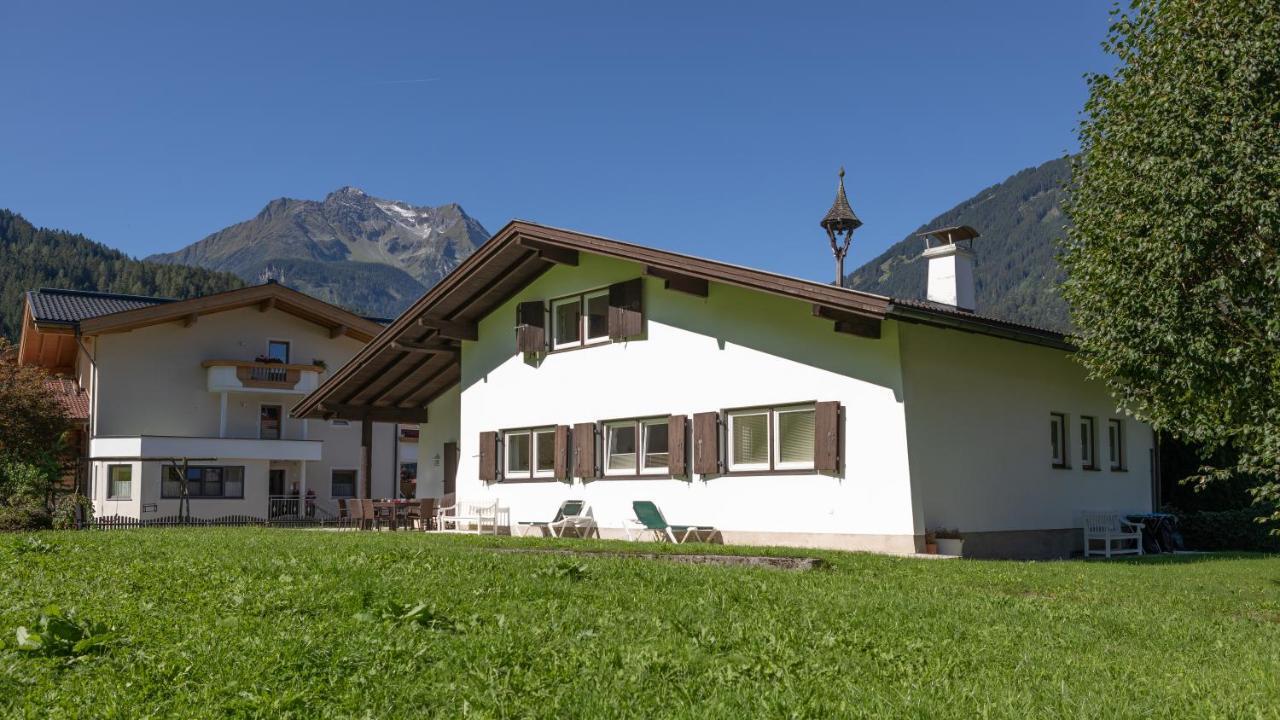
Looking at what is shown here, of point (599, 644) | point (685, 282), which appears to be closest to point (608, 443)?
point (685, 282)

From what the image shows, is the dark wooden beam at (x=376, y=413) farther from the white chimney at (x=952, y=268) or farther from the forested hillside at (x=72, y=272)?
the forested hillside at (x=72, y=272)

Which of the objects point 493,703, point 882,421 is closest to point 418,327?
point 882,421

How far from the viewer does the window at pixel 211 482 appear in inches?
1476

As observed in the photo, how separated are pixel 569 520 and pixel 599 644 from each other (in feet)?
41.4

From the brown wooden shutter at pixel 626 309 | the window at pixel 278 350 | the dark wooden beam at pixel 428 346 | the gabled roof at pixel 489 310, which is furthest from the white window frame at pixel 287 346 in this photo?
the brown wooden shutter at pixel 626 309

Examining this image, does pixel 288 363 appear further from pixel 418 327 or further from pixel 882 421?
pixel 882 421

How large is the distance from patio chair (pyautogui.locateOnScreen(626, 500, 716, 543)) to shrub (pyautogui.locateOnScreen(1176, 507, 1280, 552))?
9.81 metres

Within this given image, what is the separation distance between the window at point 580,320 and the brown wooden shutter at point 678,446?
2380mm

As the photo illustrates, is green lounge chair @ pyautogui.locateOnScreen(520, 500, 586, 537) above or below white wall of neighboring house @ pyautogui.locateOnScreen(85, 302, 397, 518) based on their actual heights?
below

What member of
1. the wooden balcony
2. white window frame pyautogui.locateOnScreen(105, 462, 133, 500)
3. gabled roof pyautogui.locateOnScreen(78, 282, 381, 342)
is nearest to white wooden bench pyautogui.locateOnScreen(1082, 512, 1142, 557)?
gabled roof pyautogui.locateOnScreen(78, 282, 381, 342)

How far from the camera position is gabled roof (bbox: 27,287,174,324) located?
1501 inches

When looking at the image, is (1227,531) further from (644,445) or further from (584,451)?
(584,451)

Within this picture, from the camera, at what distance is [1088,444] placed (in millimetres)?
19766

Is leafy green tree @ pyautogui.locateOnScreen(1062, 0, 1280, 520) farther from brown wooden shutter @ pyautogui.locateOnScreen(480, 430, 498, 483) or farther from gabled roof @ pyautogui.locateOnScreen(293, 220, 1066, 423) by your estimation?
brown wooden shutter @ pyautogui.locateOnScreen(480, 430, 498, 483)
